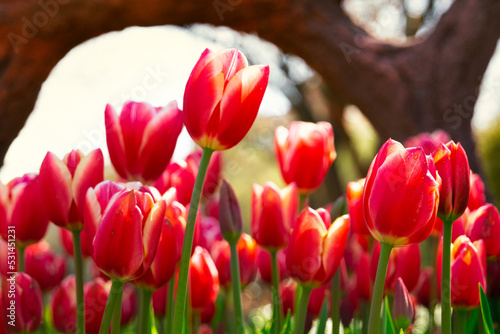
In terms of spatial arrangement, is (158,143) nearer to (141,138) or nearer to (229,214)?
(141,138)

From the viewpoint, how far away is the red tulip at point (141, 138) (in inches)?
36.1

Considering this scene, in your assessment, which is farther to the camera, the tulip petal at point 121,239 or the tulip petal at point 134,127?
the tulip petal at point 134,127

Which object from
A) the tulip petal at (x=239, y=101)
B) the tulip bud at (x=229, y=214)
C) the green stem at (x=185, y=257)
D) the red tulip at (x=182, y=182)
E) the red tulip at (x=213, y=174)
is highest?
the tulip petal at (x=239, y=101)

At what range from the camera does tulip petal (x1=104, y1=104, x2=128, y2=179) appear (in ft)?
3.01

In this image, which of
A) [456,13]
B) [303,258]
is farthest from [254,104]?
[456,13]

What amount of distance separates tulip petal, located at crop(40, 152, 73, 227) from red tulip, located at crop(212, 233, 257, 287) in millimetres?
460

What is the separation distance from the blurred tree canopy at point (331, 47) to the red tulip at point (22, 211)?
5.65 ft

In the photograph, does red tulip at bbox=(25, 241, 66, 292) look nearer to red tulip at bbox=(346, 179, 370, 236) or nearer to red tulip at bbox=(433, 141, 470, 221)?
red tulip at bbox=(346, 179, 370, 236)

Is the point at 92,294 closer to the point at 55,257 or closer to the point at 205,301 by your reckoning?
the point at 205,301

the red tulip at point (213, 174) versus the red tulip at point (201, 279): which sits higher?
the red tulip at point (201, 279)

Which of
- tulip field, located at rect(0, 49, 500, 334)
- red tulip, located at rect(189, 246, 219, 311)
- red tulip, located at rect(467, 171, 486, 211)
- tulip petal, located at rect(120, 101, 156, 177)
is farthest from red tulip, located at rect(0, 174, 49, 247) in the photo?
red tulip, located at rect(467, 171, 486, 211)

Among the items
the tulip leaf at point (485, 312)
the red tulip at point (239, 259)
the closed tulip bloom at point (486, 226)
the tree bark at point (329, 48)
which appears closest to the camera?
the tulip leaf at point (485, 312)

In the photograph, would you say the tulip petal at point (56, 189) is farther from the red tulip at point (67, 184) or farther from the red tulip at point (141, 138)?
the red tulip at point (141, 138)

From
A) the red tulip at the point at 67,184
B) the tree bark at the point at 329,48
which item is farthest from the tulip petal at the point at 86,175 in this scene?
the tree bark at the point at 329,48
